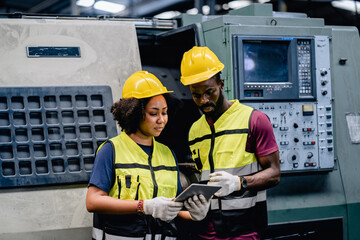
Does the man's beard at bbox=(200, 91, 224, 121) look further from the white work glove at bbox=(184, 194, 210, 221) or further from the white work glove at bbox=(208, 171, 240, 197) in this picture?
the white work glove at bbox=(184, 194, 210, 221)

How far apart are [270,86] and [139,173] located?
1.09 m

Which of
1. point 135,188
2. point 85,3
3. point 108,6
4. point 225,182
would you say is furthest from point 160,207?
point 108,6

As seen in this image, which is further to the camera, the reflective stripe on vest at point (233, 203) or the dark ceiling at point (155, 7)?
the dark ceiling at point (155, 7)

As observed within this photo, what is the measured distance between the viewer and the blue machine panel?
1978mm

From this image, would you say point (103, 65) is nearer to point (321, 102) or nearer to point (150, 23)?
point (150, 23)

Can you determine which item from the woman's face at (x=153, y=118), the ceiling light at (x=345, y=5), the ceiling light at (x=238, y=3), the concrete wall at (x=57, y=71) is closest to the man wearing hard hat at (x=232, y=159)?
the woman's face at (x=153, y=118)

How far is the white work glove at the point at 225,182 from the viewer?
1699 millimetres

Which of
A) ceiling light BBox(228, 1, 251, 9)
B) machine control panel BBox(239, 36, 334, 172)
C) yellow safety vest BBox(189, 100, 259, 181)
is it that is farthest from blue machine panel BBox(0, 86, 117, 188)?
ceiling light BBox(228, 1, 251, 9)

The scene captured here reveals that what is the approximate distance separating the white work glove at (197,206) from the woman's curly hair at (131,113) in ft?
1.27

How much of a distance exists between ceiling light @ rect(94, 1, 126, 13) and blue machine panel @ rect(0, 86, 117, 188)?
402cm

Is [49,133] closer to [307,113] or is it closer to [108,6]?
[307,113]

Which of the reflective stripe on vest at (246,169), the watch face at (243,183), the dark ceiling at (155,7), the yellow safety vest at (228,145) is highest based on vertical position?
the dark ceiling at (155,7)

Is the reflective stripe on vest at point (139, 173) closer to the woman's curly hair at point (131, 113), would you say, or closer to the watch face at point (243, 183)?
the woman's curly hair at point (131, 113)

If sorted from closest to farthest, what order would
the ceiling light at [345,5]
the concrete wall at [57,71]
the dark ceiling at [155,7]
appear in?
the concrete wall at [57,71] < the dark ceiling at [155,7] < the ceiling light at [345,5]
